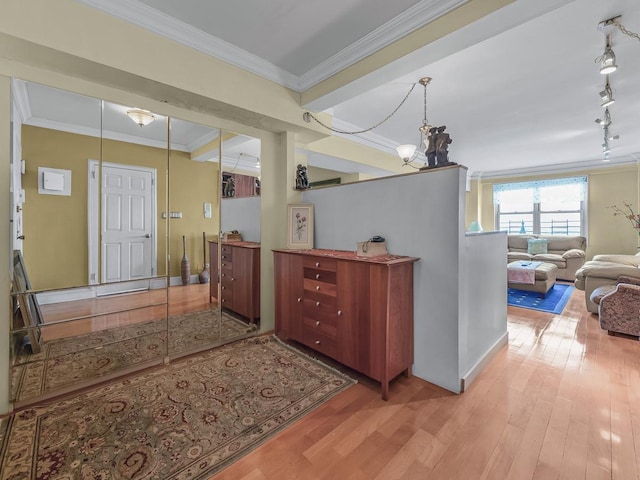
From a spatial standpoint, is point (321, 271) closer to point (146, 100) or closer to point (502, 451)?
point (502, 451)

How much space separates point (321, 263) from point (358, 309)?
495 mm

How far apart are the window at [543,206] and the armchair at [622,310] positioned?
15.2 feet

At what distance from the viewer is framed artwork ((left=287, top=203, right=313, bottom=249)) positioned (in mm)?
2953

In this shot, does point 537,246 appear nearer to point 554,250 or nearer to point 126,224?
point 554,250

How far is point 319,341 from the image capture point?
2377 millimetres

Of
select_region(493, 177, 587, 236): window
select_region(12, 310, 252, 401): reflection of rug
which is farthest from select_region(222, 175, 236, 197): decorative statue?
select_region(493, 177, 587, 236): window

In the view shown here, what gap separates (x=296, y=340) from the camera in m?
2.69

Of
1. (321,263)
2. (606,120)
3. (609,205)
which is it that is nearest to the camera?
(321,263)

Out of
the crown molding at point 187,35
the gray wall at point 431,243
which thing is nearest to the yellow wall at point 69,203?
the crown molding at point 187,35

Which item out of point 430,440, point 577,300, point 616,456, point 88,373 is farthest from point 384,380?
point 577,300

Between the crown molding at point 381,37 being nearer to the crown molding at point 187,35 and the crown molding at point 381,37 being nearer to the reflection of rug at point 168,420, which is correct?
the crown molding at point 187,35

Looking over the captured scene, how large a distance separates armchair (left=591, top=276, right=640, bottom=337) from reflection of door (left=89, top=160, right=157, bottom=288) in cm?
460

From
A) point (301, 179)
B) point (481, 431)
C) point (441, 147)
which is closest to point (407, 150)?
point (301, 179)

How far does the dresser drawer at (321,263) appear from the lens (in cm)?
223
